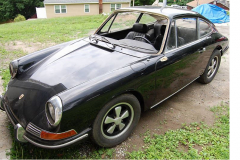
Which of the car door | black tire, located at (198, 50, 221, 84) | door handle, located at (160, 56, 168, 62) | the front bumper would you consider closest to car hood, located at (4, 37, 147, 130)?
the front bumper

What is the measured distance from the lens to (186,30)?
11.1 ft

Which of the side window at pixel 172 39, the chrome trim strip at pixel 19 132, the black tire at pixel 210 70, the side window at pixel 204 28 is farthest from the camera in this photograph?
the black tire at pixel 210 70

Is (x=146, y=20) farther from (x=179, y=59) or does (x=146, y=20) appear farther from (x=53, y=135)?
(x=53, y=135)

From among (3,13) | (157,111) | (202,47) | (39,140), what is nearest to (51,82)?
(39,140)

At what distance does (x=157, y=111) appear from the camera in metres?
3.24

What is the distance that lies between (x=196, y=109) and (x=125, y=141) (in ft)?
5.04

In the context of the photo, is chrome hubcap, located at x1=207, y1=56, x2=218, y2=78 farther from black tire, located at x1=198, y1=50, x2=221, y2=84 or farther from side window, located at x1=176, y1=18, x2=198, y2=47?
side window, located at x1=176, y1=18, x2=198, y2=47

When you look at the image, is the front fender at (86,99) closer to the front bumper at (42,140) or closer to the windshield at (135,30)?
the front bumper at (42,140)

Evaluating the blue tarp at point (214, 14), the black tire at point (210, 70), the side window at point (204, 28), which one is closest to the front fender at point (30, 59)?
the side window at point (204, 28)

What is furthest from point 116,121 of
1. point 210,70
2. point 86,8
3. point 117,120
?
point 86,8

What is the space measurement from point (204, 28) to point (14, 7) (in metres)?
39.5

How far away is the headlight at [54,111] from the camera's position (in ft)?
6.08

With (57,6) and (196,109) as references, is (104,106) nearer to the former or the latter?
(196,109)

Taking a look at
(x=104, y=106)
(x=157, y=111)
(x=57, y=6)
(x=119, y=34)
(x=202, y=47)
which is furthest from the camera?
(x=57, y=6)
